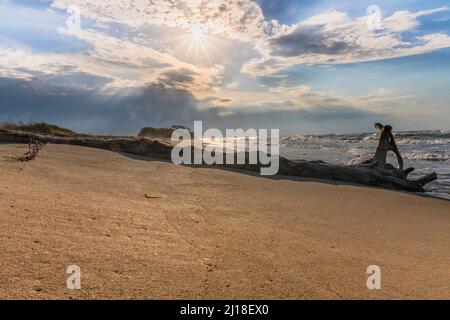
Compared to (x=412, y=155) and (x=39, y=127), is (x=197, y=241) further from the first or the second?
(x=412, y=155)

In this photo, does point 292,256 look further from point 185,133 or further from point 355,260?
point 185,133

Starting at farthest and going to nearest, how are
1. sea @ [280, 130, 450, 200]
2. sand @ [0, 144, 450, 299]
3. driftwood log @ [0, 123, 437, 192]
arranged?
sea @ [280, 130, 450, 200] → driftwood log @ [0, 123, 437, 192] → sand @ [0, 144, 450, 299]

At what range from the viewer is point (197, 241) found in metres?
3.12

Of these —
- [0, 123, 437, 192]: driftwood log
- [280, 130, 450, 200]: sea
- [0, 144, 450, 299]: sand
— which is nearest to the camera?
[0, 144, 450, 299]: sand

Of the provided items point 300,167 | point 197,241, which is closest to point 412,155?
point 300,167

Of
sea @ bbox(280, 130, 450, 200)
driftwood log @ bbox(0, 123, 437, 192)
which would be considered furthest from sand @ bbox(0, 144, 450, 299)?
sea @ bbox(280, 130, 450, 200)

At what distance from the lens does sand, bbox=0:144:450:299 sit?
87.9 inches

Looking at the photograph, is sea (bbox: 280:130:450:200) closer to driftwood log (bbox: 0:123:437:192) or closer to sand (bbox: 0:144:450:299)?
driftwood log (bbox: 0:123:437:192)

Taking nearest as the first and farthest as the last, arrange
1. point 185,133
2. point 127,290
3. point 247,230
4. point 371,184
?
point 127,290 → point 247,230 → point 371,184 → point 185,133

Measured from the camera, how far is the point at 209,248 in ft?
9.77

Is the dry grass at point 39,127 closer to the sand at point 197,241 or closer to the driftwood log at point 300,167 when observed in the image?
the driftwood log at point 300,167
